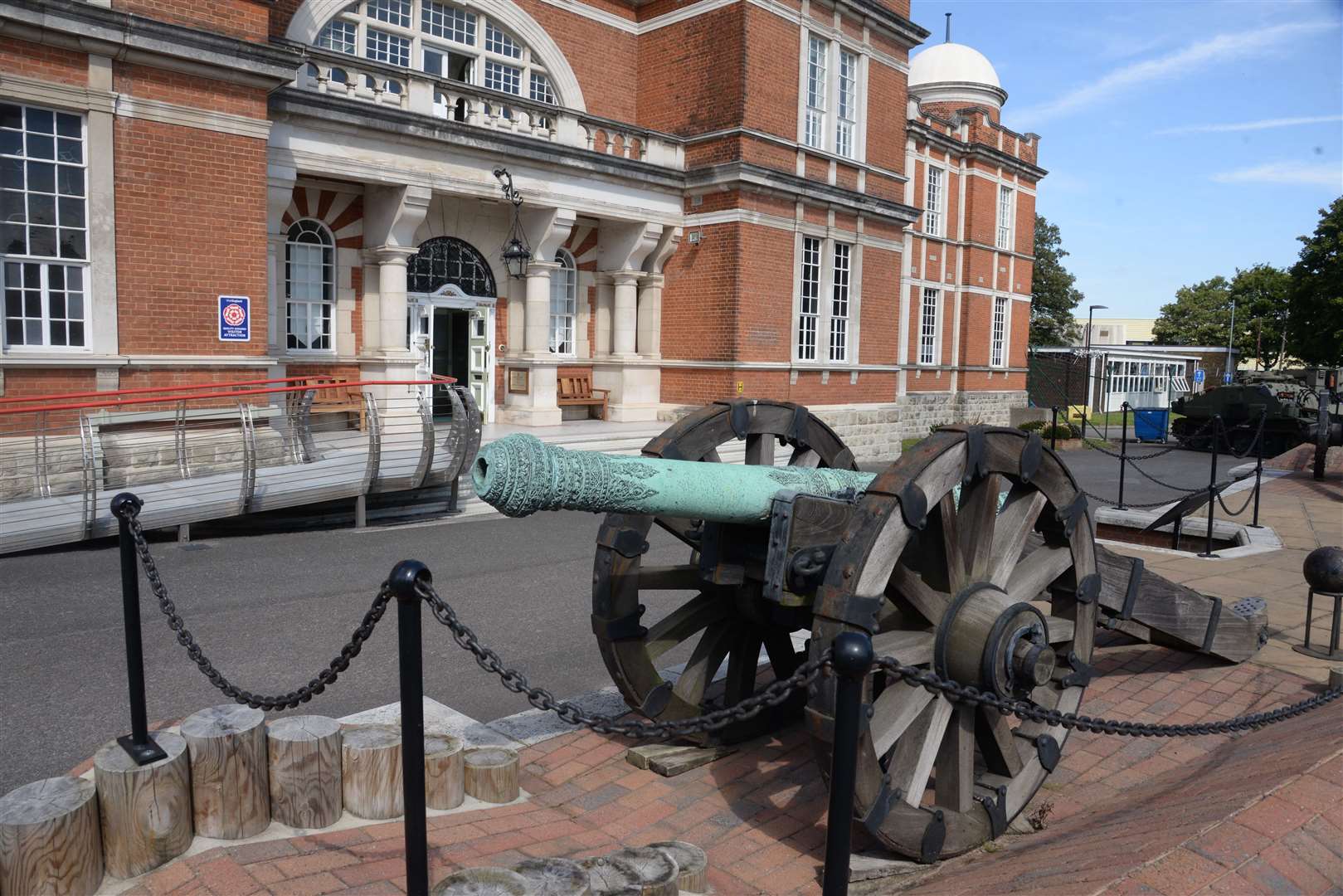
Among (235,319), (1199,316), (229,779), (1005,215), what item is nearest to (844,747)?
(229,779)

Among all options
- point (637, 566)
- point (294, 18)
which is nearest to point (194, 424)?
point (294, 18)

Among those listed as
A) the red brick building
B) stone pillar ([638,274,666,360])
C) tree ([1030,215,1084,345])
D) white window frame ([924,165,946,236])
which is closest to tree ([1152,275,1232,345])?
tree ([1030,215,1084,345])

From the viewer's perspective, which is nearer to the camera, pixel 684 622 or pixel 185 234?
pixel 684 622

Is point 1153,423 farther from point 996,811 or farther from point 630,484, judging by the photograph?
point 630,484

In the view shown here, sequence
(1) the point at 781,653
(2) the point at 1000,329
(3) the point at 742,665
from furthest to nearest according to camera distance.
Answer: (2) the point at 1000,329 → (1) the point at 781,653 → (3) the point at 742,665

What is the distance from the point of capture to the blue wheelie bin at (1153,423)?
1107 inches

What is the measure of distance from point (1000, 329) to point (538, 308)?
20760mm

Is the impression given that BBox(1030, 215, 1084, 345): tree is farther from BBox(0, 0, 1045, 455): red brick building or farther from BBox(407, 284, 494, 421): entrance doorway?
BBox(407, 284, 494, 421): entrance doorway

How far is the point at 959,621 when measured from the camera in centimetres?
362

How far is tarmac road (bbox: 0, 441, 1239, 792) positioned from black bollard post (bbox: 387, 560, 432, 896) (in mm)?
2565

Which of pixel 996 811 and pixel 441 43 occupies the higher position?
pixel 441 43

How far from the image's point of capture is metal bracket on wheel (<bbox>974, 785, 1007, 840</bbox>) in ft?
12.0

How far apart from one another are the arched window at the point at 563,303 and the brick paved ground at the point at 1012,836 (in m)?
14.4

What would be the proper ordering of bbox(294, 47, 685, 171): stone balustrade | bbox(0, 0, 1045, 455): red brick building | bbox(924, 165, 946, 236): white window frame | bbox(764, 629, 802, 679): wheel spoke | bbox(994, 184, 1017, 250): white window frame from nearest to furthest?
1. bbox(764, 629, 802, 679): wheel spoke
2. bbox(0, 0, 1045, 455): red brick building
3. bbox(294, 47, 685, 171): stone balustrade
4. bbox(924, 165, 946, 236): white window frame
5. bbox(994, 184, 1017, 250): white window frame
